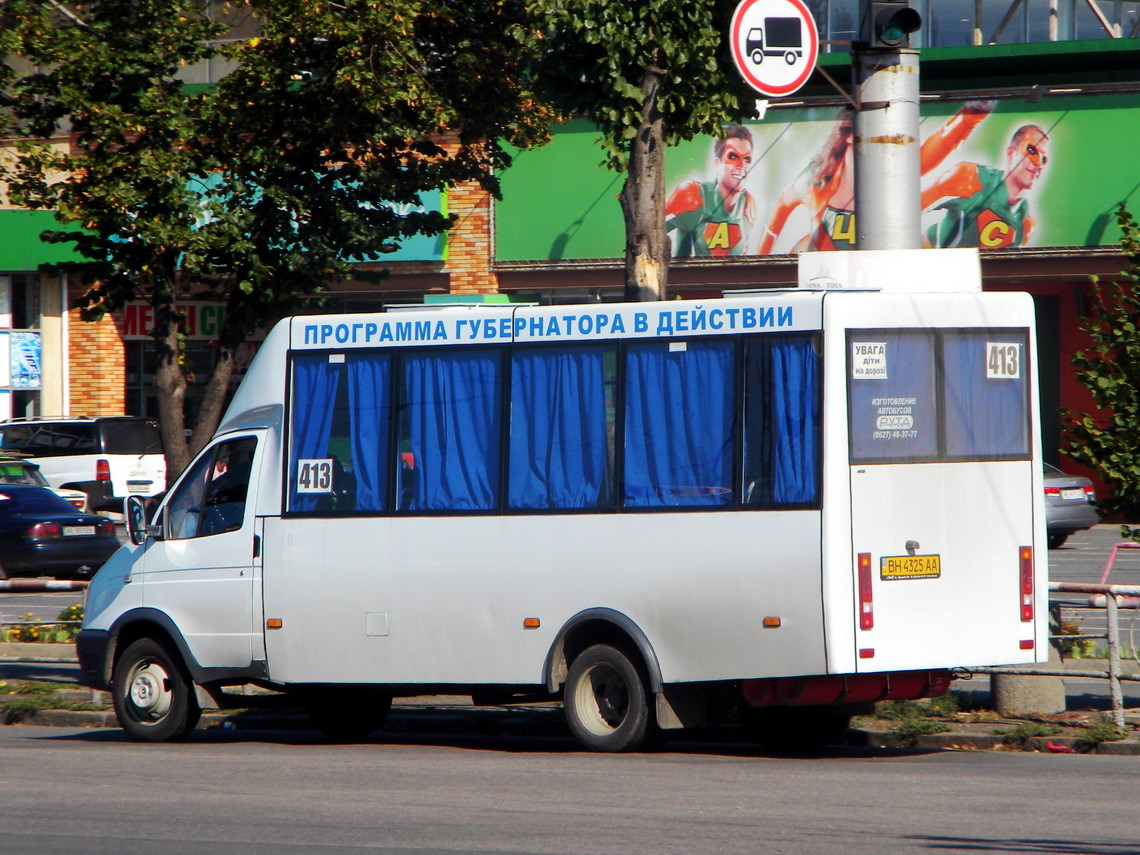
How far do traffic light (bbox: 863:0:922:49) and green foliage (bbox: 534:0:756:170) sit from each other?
1.48m

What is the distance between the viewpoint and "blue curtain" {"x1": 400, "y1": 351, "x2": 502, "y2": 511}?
→ 10.8 m

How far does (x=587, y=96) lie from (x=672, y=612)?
480 cm

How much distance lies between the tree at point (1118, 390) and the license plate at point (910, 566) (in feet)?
6.43

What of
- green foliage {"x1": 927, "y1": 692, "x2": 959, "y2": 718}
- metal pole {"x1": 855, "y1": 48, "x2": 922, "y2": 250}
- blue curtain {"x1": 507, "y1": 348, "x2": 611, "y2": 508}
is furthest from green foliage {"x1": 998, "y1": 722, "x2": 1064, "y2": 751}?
metal pole {"x1": 855, "y1": 48, "x2": 922, "y2": 250}

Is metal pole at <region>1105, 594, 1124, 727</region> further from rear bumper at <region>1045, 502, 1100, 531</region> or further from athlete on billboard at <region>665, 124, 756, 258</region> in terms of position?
athlete on billboard at <region>665, 124, 756, 258</region>

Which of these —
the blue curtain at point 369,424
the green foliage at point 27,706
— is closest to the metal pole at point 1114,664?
the blue curtain at point 369,424

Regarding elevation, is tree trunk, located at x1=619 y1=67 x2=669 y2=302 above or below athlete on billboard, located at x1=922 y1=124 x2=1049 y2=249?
below

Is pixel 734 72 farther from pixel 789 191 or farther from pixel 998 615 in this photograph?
pixel 789 191

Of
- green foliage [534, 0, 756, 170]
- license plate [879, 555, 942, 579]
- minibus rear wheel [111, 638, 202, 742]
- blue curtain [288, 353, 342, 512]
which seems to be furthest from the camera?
green foliage [534, 0, 756, 170]

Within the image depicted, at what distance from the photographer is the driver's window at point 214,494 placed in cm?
1154

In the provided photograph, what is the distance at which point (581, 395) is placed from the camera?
10523 millimetres

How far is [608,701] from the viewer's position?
10398 mm

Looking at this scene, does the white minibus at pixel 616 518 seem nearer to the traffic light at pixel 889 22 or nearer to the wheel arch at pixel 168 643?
the wheel arch at pixel 168 643

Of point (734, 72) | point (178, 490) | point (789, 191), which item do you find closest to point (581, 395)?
point (178, 490)
